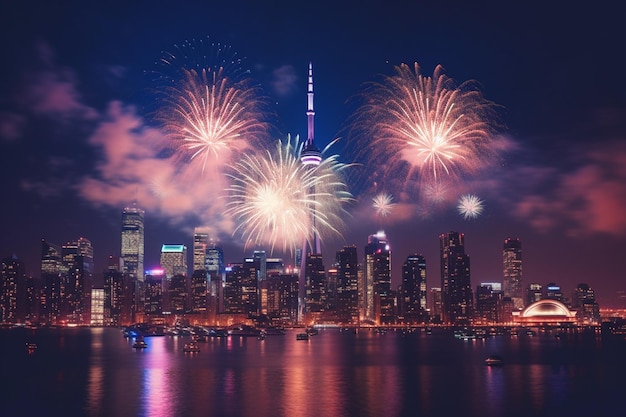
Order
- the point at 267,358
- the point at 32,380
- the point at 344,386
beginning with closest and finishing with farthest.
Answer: the point at 344,386 < the point at 32,380 < the point at 267,358

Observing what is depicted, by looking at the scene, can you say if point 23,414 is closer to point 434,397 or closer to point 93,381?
point 93,381

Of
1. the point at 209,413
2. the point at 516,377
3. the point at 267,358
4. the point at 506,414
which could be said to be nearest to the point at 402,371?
the point at 516,377

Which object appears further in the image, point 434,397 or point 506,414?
point 434,397

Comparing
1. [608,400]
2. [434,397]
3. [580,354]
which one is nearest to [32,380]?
[434,397]

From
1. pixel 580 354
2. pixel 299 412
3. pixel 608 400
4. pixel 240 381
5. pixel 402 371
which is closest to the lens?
pixel 299 412

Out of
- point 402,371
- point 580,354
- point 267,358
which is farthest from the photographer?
point 580,354

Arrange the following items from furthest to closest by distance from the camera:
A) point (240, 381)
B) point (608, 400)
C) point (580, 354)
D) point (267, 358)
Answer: point (580, 354)
point (267, 358)
point (240, 381)
point (608, 400)

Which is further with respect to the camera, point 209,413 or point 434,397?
point 434,397

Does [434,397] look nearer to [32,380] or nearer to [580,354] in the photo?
[32,380]
